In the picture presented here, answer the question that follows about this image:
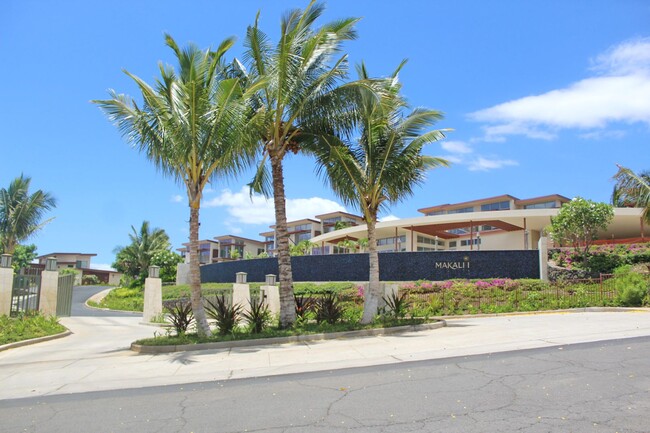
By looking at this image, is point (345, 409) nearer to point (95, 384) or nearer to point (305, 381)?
point (305, 381)

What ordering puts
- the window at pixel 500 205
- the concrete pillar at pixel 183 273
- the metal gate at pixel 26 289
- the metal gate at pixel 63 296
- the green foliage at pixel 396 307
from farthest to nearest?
the window at pixel 500 205 < the concrete pillar at pixel 183 273 < the metal gate at pixel 63 296 < the metal gate at pixel 26 289 < the green foliage at pixel 396 307

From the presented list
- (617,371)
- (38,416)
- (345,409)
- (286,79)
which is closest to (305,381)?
(345,409)

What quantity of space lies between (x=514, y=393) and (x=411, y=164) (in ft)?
33.9

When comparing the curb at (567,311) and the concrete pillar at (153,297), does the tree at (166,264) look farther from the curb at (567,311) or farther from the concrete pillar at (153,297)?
the curb at (567,311)

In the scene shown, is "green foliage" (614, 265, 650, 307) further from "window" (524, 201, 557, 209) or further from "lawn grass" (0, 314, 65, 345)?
"window" (524, 201, 557, 209)

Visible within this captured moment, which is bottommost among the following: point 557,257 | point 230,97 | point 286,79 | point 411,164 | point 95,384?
point 95,384

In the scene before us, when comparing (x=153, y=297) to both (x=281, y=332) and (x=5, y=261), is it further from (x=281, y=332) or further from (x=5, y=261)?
(x=281, y=332)

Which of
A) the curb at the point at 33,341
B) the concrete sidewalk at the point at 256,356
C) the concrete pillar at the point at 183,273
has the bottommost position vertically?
the curb at the point at 33,341

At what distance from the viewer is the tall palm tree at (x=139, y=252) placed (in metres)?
58.3

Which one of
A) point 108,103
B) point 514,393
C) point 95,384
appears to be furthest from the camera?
point 108,103

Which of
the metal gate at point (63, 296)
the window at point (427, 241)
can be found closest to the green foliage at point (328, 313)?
the metal gate at point (63, 296)

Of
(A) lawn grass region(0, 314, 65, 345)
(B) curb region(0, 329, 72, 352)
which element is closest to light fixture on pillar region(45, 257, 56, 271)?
(A) lawn grass region(0, 314, 65, 345)

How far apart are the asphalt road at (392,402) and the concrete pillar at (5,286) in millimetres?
12448

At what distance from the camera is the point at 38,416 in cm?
651
